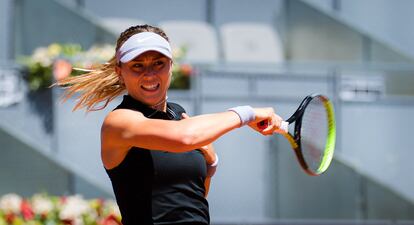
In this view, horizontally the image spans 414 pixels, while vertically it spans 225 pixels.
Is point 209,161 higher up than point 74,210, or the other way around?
point 209,161

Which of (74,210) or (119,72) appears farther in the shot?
(74,210)

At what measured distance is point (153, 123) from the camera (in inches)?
126

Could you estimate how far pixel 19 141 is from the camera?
8.39 m

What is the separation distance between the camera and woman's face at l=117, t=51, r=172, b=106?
336 centimetres

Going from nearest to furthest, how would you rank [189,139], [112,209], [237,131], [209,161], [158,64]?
[189,139] → [158,64] → [209,161] → [112,209] → [237,131]

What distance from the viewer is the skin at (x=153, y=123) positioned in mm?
3156

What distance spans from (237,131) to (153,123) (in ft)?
16.9

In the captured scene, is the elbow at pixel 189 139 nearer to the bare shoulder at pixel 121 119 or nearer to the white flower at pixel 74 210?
the bare shoulder at pixel 121 119

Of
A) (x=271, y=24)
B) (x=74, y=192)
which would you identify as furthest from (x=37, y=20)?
(x=271, y=24)

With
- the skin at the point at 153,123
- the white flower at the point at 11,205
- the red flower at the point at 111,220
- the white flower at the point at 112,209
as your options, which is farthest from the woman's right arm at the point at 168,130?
the white flower at the point at 11,205

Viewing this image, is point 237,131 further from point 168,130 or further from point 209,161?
point 168,130

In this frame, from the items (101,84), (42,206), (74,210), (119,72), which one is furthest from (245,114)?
(42,206)

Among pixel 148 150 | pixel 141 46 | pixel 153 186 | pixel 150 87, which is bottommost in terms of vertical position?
pixel 153 186

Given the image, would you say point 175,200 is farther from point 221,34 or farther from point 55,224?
point 221,34
